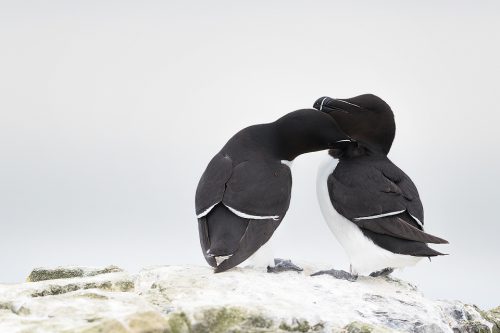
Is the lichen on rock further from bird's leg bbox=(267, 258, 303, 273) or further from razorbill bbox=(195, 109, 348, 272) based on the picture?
bird's leg bbox=(267, 258, 303, 273)

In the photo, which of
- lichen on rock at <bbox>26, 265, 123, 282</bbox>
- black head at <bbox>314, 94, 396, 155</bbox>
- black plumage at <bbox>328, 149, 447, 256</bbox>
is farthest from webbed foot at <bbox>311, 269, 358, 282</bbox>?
lichen on rock at <bbox>26, 265, 123, 282</bbox>

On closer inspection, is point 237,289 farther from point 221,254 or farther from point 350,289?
point 350,289

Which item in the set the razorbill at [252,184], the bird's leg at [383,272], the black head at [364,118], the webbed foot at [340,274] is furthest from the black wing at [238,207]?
the black head at [364,118]

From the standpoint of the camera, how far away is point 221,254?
728cm

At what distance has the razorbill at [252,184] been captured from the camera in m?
7.45

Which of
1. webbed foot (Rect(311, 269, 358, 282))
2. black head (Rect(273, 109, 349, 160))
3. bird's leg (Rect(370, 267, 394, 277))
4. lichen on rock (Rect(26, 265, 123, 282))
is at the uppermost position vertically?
black head (Rect(273, 109, 349, 160))

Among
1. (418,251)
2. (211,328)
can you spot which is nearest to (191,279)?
(211,328)

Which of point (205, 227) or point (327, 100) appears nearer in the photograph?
point (205, 227)

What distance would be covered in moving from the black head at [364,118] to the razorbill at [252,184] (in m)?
0.86

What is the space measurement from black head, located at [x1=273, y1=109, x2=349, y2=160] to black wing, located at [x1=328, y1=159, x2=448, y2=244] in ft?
1.26

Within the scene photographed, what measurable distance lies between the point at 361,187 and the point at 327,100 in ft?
4.83

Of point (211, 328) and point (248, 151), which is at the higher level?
point (248, 151)

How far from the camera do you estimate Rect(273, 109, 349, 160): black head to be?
8.42 m

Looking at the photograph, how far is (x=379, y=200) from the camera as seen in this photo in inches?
324
